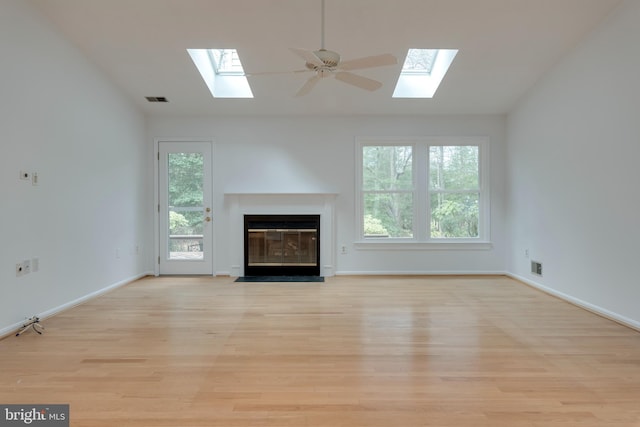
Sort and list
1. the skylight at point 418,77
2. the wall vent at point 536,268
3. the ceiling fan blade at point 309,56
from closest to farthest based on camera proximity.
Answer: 1. the ceiling fan blade at point 309,56
2. the wall vent at point 536,268
3. the skylight at point 418,77

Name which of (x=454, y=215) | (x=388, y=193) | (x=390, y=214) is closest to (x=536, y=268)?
(x=454, y=215)

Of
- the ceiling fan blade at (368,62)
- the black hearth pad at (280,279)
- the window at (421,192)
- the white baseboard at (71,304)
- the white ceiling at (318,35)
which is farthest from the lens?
the window at (421,192)

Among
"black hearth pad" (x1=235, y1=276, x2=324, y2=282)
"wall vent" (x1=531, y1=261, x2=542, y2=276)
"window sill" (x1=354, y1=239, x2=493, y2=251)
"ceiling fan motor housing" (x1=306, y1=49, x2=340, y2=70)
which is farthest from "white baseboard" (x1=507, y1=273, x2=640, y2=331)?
"ceiling fan motor housing" (x1=306, y1=49, x2=340, y2=70)

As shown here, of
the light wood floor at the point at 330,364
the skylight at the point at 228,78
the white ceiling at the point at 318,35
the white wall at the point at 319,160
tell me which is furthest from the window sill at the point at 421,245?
the skylight at the point at 228,78

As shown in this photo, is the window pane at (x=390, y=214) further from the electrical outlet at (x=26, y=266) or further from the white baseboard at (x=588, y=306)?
the electrical outlet at (x=26, y=266)

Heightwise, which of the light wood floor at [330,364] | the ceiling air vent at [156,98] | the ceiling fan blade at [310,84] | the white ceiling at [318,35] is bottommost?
the light wood floor at [330,364]

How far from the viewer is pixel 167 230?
5.24 metres

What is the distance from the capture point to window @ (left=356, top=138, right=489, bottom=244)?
5.30 m

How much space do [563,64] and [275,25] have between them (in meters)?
3.36

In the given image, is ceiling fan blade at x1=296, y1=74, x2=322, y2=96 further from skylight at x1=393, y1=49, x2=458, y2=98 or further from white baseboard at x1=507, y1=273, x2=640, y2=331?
white baseboard at x1=507, y1=273, x2=640, y2=331

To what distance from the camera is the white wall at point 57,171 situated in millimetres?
2838

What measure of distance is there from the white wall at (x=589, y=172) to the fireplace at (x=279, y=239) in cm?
315

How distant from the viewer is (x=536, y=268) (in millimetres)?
4473

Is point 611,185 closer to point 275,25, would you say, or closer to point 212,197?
point 275,25
